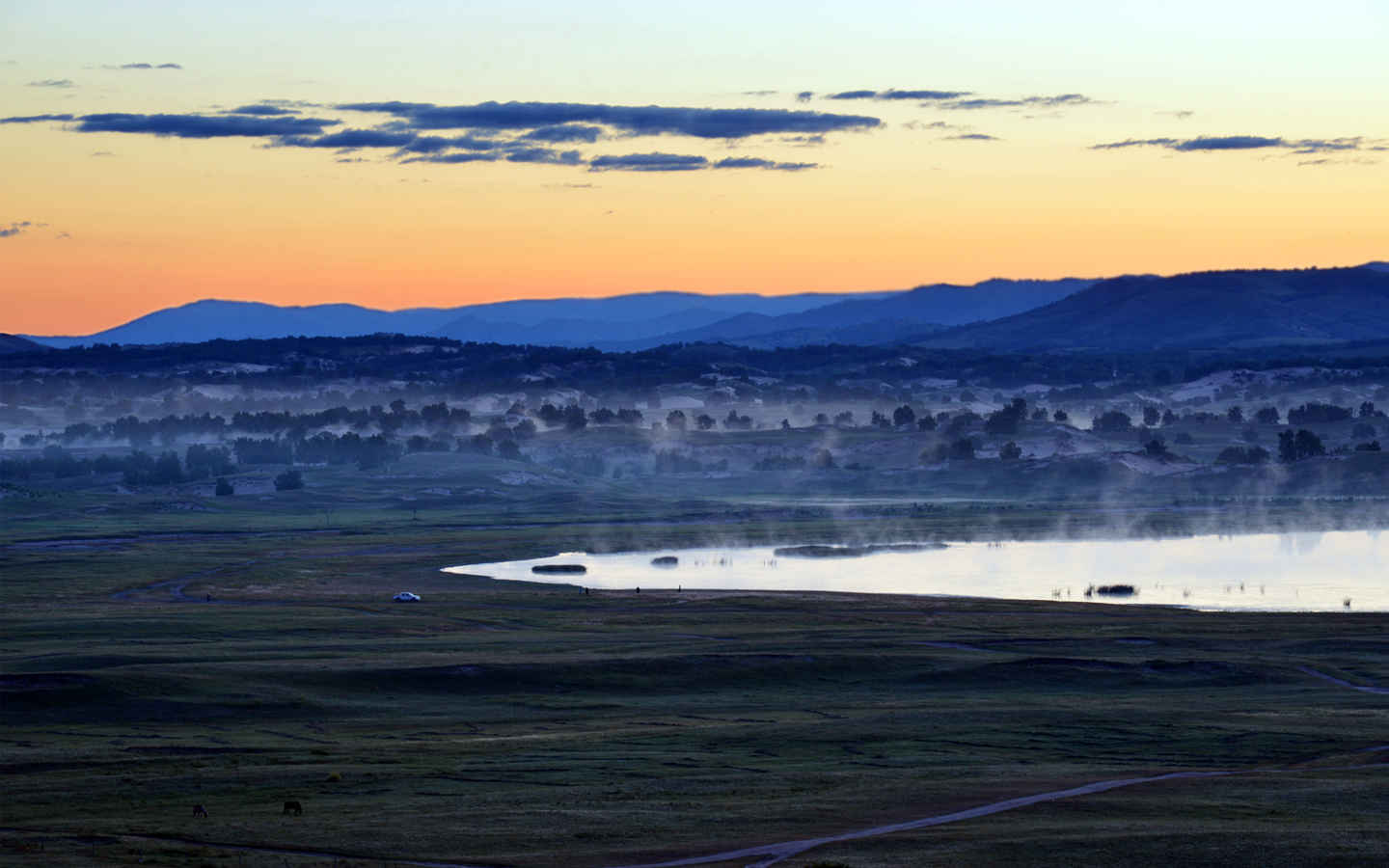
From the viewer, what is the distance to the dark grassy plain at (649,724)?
3919cm

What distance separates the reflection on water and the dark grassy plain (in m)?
10.1

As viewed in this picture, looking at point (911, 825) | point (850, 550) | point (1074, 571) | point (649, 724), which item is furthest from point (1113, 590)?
point (911, 825)

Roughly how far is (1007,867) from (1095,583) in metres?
87.2

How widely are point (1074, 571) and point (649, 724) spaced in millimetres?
75246

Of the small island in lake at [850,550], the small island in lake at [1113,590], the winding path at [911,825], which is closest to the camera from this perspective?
the winding path at [911,825]

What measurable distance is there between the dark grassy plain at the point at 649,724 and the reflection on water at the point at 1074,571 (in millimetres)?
10080

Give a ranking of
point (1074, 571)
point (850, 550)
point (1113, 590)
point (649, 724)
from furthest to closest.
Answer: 1. point (850, 550)
2. point (1074, 571)
3. point (1113, 590)
4. point (649, 724)

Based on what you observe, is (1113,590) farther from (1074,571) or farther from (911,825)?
(911,825)

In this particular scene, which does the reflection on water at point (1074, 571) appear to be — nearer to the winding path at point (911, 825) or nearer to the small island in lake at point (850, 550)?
the small island in lake at point (850, 550)

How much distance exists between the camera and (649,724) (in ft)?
198

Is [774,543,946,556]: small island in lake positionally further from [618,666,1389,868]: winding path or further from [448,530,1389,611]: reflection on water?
[618,666,1389,868]: winding path

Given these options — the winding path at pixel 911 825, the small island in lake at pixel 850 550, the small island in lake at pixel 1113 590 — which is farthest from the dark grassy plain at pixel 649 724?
the small island in lake at pixel 850 550

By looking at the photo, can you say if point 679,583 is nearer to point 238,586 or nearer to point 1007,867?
point 238,586

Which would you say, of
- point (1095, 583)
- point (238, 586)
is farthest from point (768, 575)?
point (238, 586)
